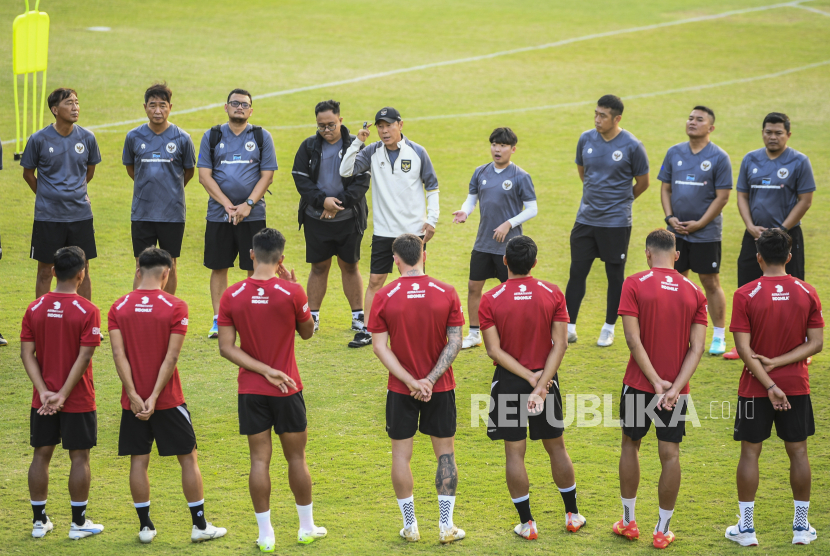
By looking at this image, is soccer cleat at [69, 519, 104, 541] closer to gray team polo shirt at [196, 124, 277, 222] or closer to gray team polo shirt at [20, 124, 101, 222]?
gray team polo shirt at [196, 124, 277, 222]

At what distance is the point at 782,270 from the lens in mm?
5816

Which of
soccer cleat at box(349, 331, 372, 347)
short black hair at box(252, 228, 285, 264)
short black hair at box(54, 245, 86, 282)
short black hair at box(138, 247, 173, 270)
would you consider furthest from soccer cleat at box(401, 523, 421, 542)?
soccer cleat at box(349, 331, 372, 347)

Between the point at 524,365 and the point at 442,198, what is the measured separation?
9644mm

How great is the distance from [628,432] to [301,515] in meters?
2.26

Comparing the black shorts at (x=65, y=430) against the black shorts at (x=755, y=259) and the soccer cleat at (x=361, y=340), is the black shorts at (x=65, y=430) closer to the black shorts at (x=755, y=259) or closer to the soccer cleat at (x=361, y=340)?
the soccer cleat at (x=361, y=340)

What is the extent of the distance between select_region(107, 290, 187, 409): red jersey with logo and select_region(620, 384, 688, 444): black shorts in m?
3.00

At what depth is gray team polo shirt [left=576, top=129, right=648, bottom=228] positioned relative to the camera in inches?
355

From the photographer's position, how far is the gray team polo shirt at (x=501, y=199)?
878 cm

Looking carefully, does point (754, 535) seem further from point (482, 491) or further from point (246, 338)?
point (246, 338)

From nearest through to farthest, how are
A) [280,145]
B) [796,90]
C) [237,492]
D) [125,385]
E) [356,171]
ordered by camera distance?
[125,385]
[237,492]
[356,171]
[280,145]
[796,90]

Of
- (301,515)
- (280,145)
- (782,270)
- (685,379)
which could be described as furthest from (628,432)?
(280,145)

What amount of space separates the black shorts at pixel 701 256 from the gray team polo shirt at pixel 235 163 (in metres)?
4.50

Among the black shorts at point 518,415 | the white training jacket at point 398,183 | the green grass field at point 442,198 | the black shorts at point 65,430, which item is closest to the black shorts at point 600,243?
the green grass field at point 442,198

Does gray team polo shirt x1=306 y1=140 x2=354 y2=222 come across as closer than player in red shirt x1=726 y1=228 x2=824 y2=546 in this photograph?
No
